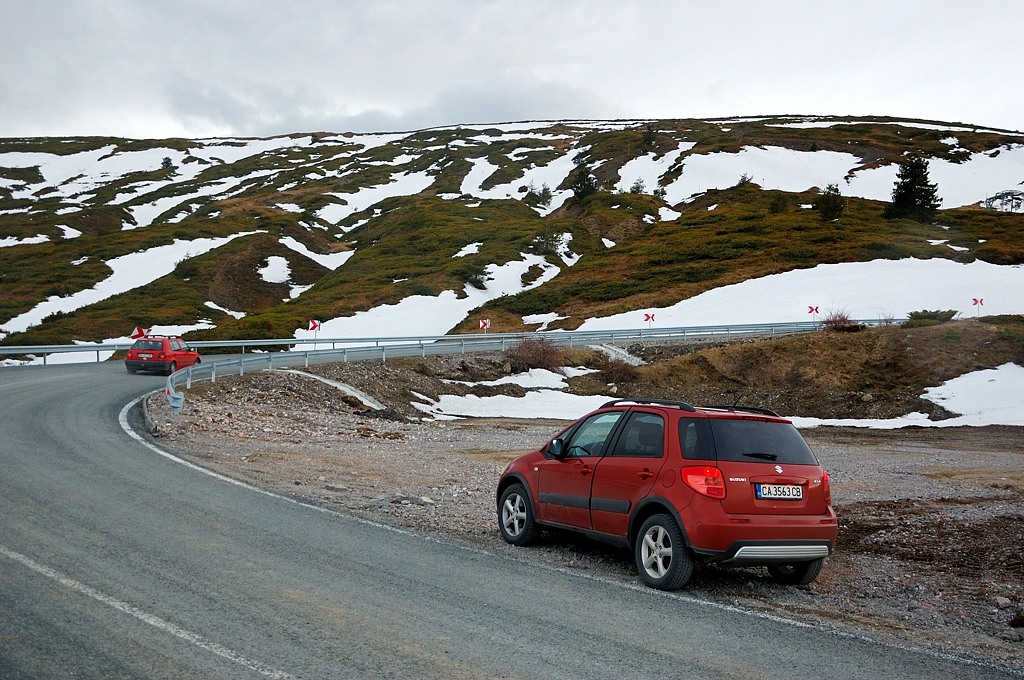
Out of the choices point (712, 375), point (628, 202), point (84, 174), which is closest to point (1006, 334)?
point (712, 375)

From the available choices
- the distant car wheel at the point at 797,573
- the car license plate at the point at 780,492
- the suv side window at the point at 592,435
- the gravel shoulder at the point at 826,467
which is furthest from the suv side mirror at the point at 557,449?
the distant car wheel at the point at 797,573

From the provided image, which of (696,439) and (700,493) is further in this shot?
(696,439)

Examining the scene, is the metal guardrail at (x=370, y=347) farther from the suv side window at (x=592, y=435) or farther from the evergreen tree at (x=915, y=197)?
the evergreen tree at (x=915, y=197)

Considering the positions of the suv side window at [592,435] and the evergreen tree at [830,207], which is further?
the evergreen tree at [830,207]

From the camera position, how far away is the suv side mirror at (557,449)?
8570 millimetres

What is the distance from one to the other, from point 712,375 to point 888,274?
33592mm

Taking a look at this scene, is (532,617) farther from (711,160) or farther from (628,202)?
(711,160)

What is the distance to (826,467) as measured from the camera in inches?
739

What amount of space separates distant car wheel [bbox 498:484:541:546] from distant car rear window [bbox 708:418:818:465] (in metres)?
2.39

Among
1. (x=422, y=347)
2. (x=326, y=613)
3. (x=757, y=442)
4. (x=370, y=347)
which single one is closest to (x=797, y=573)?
(x=757, y=442)

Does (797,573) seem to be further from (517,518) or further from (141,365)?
(141,365)

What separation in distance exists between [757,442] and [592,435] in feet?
5.81

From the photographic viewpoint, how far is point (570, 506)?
8.30m

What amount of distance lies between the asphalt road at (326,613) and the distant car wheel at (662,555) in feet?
0.50
